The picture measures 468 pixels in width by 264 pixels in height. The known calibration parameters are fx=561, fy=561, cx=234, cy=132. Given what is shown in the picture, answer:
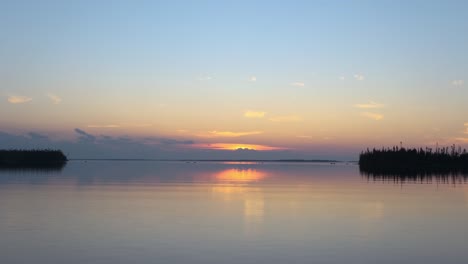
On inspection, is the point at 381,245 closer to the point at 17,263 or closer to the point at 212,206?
the point at 17,263

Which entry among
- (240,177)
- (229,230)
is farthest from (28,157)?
(229,230)

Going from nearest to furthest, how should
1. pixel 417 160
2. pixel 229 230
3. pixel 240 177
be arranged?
pixel 229 230
pixel 240 177
pixel 417 160

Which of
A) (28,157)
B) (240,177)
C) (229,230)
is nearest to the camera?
(229,230)

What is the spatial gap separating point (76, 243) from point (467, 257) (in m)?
12.5

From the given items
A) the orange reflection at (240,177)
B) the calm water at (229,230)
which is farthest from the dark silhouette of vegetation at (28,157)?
the calm water at (229,230)

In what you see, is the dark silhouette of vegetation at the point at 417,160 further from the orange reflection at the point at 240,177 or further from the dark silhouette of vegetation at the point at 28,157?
the dark silhouette of vegetation at the point at 28,157

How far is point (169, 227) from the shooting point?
2278cm

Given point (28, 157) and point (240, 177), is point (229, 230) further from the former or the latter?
point (28, 157)

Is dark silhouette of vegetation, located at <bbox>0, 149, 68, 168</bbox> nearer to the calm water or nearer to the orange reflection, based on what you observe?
the orange reflection

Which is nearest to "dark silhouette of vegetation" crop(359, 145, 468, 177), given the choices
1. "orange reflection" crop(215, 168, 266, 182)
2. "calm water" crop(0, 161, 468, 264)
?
"orange reflection" crop(215, 168, 266, 182)

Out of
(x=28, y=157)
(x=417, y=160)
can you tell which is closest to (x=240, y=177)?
(x=417, y=160)

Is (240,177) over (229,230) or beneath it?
over

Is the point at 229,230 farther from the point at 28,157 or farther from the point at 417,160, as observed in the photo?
the point at 28,157

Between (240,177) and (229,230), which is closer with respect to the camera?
(229,230)
